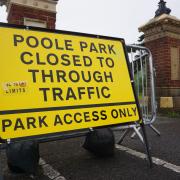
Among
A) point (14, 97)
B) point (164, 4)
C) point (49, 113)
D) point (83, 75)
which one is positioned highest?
point (164, 4)

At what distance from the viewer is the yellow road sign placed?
6.89ft

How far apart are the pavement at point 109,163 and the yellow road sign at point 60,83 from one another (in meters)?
0.47

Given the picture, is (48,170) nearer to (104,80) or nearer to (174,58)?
(104,80)

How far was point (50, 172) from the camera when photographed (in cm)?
247

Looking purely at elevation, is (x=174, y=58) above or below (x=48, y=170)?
above

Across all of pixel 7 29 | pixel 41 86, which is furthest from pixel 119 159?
pixel 7 29

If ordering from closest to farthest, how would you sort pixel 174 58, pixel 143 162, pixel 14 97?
pixel 14 97 < pixel 143 162 < pixel 174 58

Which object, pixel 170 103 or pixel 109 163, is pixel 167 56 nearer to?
pixel 170 103

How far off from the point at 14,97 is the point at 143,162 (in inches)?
61.0

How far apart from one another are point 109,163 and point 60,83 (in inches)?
41.3

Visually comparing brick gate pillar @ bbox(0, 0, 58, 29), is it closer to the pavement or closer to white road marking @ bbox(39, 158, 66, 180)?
the pavement

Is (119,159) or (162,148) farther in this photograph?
(162,148)

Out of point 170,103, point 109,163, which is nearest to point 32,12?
point 170,103

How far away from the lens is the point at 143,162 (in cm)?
271
